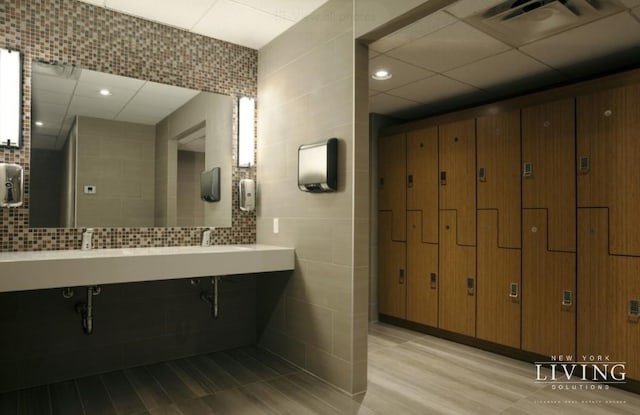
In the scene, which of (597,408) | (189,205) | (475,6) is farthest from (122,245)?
(597,408)

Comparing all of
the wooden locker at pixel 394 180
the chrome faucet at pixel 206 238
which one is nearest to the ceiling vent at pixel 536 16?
the wooden locker at pixel 394 180

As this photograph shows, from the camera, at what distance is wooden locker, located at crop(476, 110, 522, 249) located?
11.5 ft

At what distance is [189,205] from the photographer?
10.6 ft

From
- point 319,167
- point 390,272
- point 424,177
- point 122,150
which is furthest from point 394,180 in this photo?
point 122,150

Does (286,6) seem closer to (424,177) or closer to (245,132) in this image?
(245,132)

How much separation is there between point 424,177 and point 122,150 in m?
2.79

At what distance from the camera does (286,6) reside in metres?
2.85

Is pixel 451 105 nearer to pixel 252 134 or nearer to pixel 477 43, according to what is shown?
pixel 477 43

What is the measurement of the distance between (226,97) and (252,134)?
1.18ft

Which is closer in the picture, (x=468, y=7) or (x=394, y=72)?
(x=468, y=7)

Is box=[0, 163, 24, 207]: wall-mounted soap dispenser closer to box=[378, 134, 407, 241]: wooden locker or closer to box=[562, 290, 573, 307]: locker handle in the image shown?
box=[378, 134, 407, 241]: wooden locker

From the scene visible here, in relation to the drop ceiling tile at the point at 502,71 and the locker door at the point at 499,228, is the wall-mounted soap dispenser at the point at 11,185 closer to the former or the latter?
the drop ceiling tile at the point at 502,71

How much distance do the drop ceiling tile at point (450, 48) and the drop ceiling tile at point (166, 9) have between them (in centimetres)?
138

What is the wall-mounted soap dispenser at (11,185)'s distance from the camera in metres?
2.47
